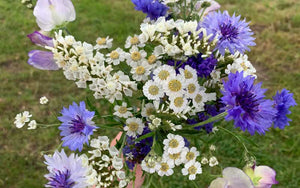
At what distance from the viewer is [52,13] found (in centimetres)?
56

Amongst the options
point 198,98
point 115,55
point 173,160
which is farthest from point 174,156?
point 115,55

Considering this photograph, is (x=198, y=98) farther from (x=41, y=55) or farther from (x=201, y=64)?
(x=41, y=55)

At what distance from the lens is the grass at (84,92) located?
1.47 m

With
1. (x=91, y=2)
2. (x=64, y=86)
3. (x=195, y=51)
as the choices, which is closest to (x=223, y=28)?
(x=195, y=51)

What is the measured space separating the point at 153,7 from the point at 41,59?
231mm

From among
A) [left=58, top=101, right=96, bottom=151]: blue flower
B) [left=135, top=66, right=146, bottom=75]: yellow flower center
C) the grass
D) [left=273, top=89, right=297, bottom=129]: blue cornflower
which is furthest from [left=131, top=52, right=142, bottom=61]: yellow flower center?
the grass

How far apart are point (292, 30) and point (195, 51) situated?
182 cm

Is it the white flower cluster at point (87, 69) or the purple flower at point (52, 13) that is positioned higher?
the purple flower at point (52, 13)

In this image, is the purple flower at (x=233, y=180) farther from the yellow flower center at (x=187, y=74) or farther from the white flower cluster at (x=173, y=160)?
the yellow flower center at (x=187, y=74)

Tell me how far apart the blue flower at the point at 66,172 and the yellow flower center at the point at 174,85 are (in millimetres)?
194

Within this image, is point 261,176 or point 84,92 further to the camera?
point 84,92

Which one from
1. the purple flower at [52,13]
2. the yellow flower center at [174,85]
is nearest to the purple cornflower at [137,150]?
the yellow flower center at [174,85]

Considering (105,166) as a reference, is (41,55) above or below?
above

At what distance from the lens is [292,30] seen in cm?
205
